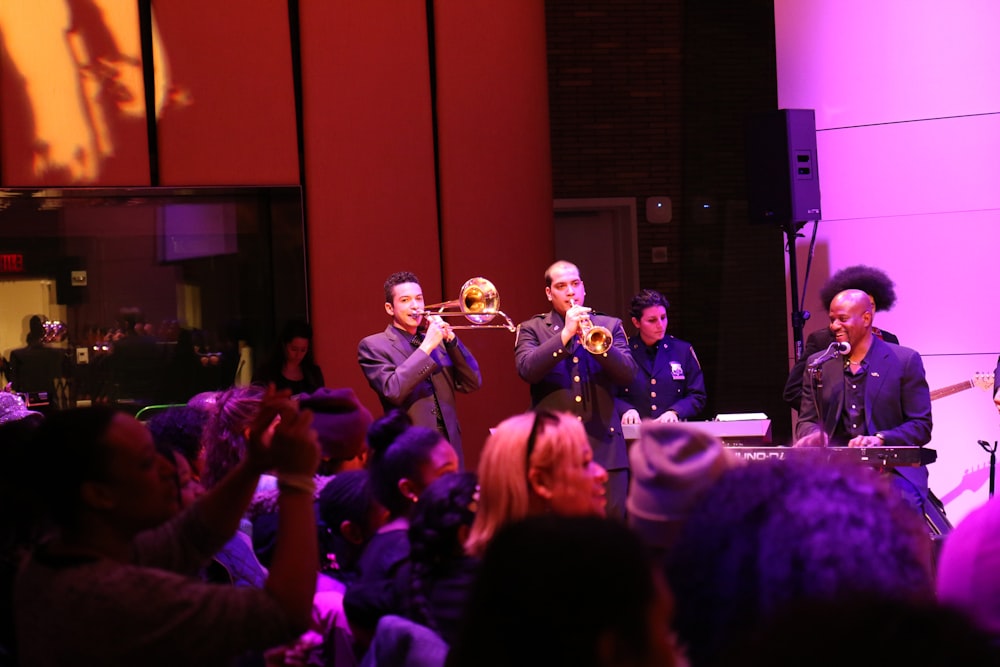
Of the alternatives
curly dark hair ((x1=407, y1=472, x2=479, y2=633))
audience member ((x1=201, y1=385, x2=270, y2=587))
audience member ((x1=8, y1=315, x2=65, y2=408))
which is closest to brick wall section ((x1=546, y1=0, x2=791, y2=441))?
audience member ((x1=8, y1=315, x2=65, y2=408))

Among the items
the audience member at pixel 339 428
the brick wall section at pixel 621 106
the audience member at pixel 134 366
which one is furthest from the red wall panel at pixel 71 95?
the brick wall section at pixel 621 106

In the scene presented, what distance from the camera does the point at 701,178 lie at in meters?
9.86

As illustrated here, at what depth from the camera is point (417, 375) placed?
17.0ft

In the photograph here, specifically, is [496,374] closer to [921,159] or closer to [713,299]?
[921,159]

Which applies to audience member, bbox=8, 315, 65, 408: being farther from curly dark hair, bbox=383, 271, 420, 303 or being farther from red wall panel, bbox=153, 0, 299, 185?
curly dark hair, bbox=383, 271, 420, 303

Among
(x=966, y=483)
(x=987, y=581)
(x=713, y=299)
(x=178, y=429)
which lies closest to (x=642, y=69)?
(x=713, y=299)

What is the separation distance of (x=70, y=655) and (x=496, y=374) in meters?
5.07

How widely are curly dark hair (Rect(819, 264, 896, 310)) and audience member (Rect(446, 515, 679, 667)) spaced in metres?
5.07

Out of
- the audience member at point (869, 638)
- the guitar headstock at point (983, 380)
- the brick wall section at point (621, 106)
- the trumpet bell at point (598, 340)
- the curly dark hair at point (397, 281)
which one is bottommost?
the guitar headstock at point (983, 380)

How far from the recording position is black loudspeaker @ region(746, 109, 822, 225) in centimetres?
662

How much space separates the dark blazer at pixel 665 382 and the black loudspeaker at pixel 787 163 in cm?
113

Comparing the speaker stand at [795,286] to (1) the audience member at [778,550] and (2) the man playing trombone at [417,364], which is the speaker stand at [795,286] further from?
(1) the audience member at [778,550]

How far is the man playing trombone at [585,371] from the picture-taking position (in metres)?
5.19

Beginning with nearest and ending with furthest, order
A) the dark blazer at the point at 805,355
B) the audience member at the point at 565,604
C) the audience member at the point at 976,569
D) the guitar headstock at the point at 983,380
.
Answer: the audience member at the point at 565,604 → the audience member at the point at 976,569 → the dark blazer at the point at 805,355 → the guitar headstock at the point at 983,380
